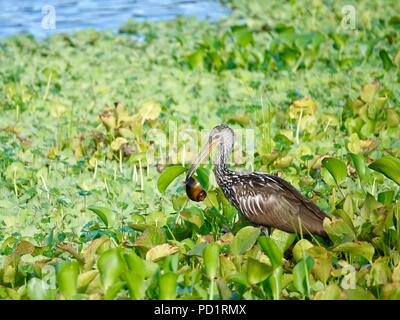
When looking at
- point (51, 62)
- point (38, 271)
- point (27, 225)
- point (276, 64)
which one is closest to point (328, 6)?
point (276, 64)

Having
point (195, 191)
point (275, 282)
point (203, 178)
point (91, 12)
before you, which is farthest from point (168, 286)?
point (91, 12)

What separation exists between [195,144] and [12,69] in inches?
127

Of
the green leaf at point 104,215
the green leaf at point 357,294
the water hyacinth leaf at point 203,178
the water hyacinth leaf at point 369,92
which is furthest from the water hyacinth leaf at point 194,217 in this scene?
the water hyacinth leaf at point 369,92

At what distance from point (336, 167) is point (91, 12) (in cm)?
914

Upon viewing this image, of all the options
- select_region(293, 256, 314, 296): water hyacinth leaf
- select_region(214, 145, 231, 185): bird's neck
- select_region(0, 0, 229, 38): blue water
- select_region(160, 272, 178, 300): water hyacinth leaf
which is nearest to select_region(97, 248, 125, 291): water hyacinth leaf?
select_region(160, 272, 178, 300): water hyacinth leaf

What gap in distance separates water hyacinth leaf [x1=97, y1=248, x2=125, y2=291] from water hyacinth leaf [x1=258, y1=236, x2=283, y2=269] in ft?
2.19

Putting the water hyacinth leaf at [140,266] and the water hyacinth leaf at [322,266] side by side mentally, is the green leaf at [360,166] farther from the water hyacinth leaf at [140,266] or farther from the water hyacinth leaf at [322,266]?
the water hyacinth leaf at [140,266]

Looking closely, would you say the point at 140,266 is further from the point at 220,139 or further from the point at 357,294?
the point at 220,139

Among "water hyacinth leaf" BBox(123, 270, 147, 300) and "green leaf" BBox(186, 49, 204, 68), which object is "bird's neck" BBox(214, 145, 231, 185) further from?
"green leaf" BBox(186, 49, 204, 68)

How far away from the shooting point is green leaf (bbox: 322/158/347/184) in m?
5.78

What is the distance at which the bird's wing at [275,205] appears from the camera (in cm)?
544

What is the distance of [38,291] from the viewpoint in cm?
460

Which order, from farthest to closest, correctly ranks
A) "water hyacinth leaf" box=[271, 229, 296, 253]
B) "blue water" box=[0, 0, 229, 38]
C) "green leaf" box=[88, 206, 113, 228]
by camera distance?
"blue water" box=[0, 0, 229, 38] → "green leaf" box=[88, 206, 113, 228] → "water hyacinth leaf" box=[271, 229, 296, 253]

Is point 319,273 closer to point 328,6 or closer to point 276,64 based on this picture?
point 276,64
